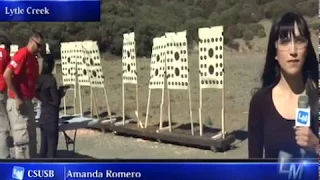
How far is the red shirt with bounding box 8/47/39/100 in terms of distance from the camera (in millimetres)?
3871

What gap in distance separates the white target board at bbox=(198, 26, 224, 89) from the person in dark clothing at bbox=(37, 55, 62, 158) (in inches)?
38.2

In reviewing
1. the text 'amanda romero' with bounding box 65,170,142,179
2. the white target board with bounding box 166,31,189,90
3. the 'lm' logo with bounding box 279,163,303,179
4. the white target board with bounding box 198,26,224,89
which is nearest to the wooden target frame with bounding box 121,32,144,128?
the white target board with bounding box 166,31,189,90

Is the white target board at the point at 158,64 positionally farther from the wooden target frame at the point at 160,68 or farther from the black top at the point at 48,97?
the black top at the point at 48,97

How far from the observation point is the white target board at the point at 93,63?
383 centimetres

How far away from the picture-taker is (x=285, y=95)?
384cm

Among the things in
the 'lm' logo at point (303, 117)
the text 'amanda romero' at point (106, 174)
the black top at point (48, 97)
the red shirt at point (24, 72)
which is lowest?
the text 'amanda romero' at point (106, 174)

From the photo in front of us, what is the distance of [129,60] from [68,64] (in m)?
0.40

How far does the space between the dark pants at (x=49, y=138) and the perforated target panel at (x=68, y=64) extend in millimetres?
325

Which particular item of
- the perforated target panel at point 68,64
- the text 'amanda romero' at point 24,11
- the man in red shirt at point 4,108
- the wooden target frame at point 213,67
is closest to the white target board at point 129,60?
the perforated target panel at point 68,64

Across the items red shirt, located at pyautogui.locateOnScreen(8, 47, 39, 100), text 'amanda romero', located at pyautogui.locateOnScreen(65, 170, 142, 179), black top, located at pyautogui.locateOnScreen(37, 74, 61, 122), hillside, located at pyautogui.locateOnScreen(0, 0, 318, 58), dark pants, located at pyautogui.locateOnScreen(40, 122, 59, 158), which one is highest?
hillside, located at pyautogui.locateOnScreen(0, 0, 318, 58)

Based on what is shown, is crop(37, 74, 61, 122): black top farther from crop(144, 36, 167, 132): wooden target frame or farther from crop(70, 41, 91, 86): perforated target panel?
crop(144, 36, 167, 132): wooden target frame

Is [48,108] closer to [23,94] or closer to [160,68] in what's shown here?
[23,94]

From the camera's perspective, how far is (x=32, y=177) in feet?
12.8

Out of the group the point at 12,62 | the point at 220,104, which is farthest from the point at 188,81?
the point at 12,62
